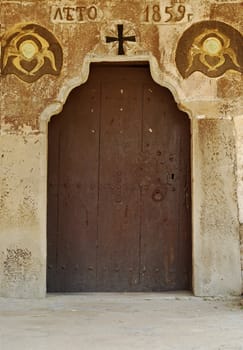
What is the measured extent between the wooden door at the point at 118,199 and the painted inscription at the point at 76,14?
0.45 m

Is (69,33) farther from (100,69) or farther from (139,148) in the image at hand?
(139,148)

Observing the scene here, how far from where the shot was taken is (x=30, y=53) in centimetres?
633

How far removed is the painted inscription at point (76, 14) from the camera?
6.33 m

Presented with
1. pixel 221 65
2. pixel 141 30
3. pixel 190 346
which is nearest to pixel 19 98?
pixel 141 30

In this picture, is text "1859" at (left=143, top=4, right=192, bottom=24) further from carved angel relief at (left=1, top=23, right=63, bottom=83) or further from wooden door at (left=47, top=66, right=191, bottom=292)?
carved angel relief at (left=1, top=23, right=63, bottom=83)

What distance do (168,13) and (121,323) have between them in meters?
2.69

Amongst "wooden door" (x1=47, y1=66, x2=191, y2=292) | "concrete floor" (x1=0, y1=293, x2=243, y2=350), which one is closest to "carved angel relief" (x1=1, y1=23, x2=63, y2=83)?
"wooden door" (x1=47, y1=66, x2=191, y2=292)

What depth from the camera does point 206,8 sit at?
250 inches

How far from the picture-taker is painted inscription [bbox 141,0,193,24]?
6.33 metres

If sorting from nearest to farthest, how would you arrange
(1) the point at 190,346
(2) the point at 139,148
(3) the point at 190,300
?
(1) the point at 190,346 < (3) the point at 190,300 < (2) the point at 139,148

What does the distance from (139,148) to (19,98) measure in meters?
1.10

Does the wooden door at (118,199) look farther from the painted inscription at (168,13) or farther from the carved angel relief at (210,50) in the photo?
the painted inscription at (168,13)

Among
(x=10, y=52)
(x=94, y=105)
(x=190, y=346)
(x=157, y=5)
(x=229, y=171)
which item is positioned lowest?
(x=190, y=346)

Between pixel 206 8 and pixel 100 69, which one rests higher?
pixel 206 8
